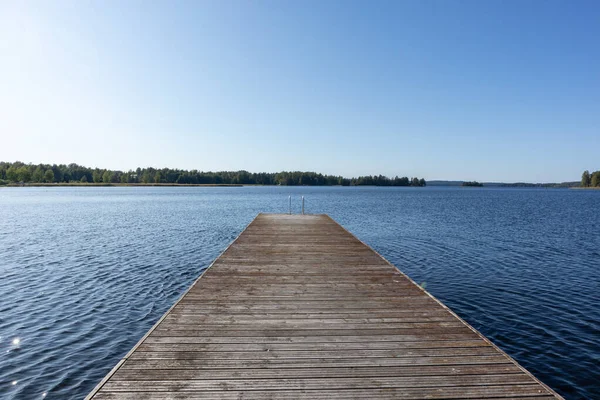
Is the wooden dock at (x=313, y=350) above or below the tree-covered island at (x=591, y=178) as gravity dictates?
below

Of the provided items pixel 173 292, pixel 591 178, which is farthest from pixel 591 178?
pixel 173 292

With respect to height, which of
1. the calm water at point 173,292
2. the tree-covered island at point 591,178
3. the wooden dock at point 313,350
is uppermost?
the tree-covered island at point 591,178

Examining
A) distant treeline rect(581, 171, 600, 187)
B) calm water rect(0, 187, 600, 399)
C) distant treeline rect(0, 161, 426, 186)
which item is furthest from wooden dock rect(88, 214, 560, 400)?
distant treeline rect(581, 171, 600, 187)

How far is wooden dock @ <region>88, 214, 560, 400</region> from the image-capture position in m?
3.77

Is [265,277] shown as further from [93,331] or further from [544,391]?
[544,391]

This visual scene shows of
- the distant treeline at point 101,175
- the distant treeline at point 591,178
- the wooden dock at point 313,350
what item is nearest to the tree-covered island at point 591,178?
the distant treeline at point 591,178

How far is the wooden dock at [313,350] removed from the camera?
149 inches

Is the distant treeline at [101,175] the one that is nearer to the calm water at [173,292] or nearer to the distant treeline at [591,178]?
the calm water at [173,292]

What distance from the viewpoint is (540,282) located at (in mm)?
12727

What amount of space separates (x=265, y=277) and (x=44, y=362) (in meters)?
4.85

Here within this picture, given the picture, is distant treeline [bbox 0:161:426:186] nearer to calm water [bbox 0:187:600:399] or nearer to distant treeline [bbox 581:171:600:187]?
calm water [bbox 0:187:600:399]

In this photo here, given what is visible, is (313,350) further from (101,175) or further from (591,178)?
(591,178)

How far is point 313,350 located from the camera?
4.70 metres

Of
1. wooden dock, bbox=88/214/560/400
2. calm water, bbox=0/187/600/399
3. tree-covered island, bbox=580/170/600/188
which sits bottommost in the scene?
calm water, bbox=0/187/600/399
